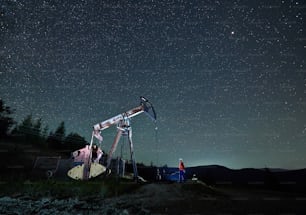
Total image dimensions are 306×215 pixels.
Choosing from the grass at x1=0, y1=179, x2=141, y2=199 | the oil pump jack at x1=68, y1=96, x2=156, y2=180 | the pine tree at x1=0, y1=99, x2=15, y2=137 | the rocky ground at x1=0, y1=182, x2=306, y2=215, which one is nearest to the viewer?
the rocky ground at x1=0, y1=182, x2=306, y2=215

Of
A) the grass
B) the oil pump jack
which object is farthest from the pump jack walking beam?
the grass

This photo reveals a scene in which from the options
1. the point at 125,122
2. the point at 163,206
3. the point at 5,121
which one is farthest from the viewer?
the point at 5,121

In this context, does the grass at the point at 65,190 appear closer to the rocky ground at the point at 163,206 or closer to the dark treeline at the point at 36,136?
the rocky ground at the point at 163,206

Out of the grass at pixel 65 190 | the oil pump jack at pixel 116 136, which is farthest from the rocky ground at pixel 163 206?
the oil pump jack at pixel 116 136

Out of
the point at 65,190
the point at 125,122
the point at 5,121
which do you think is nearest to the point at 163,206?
the point at 65,190

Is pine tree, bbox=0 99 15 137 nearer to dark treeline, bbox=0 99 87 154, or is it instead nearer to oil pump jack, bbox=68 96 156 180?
dark treeline, bbox=0 99 87 154

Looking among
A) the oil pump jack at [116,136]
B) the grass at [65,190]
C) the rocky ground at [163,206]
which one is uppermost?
the oil pump jack at [116,136]

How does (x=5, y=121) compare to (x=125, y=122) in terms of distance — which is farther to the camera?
(x=5, y=121)

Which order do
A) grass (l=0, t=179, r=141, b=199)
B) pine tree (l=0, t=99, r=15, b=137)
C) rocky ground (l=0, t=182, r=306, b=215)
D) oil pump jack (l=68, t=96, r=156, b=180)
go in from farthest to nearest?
pine tree (l=0, t=99, r=15, b=137) < oil pump jack (l=68, t=96, r=156, b=180) < grass (l=0, t=179, r=141, b=199) < rocky ground (l=0, t=182, r=306, b=215)

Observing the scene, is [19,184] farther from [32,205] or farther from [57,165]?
[57,165]

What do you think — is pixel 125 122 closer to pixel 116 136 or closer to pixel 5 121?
pixel 116 136

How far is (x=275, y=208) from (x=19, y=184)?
50.3 ft

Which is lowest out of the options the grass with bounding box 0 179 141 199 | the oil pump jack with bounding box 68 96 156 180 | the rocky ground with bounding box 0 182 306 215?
the rocky ground with bounding box 0 182 306 215

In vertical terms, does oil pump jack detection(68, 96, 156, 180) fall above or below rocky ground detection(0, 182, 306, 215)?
above
